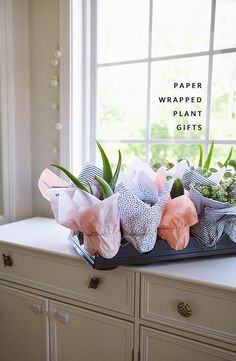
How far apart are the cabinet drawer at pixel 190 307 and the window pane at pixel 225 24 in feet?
3.45

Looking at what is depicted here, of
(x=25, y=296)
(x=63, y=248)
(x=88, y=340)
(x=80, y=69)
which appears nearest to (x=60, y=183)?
(x=63, y=248)

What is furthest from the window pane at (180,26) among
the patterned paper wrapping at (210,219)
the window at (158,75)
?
the patterned paper wrapping at (210,219)

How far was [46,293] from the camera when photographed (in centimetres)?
110

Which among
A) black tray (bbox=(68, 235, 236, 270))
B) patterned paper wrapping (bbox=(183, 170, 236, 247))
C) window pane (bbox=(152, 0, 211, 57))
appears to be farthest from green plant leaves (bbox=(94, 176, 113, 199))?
window pane (bbox=(152, 0, 211, 57))

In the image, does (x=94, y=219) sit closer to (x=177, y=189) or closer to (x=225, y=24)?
(x=177, y=189)

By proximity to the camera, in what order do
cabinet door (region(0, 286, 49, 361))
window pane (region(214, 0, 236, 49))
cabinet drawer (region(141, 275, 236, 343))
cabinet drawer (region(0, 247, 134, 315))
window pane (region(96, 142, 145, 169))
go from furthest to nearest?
window pane (region(96, 142, 145, 169)) < window pane (region(214, 0, 236, 49)) < cabinet door (region(0, 286, 49, 361)) < cabinet drawer (region(0, 247, 134, 315)) < cabinet drawer (region(141, 275, 236, 343))

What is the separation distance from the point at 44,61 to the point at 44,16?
0.22 m

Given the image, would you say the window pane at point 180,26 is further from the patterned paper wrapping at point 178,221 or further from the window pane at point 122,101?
the patterned paper wrapping at point 178,221

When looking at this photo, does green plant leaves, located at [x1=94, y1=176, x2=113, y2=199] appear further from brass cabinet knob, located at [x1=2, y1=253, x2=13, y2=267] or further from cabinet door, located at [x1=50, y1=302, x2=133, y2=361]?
brass cabinet knob, located at [x1=2, y1=253, x2=13, y2=267]

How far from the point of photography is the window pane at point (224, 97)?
4.16 ft

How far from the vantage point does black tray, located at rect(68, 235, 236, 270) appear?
0.88 meters

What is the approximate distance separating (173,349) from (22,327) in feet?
2.16

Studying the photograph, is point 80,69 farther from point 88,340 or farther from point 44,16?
point 88,340

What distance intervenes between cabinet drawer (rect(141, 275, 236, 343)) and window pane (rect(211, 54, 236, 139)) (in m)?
0.76
